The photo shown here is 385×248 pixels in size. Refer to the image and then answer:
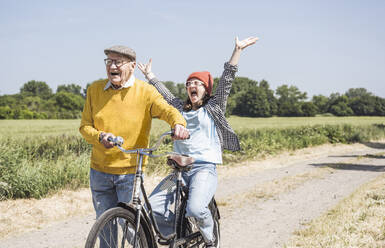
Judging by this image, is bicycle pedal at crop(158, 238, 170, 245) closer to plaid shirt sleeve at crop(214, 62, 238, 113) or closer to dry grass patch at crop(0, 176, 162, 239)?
plaid shirt sleeve at crop(214, 62, 238, 113)

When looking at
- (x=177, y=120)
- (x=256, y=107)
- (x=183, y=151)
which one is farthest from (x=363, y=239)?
(x=256, y=107)

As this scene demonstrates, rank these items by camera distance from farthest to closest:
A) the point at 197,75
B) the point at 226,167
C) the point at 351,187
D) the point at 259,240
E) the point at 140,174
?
1. the point at 226,167
2. the point at 351,187
3. the point at 259,240
4. the point at 197,75
5. the point at 140,174

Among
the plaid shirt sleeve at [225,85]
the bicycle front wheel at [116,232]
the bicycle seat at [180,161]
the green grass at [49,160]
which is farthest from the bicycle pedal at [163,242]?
the green grass at [49,160]

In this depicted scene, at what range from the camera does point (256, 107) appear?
32594 millimetres

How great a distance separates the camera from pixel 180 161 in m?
3.14

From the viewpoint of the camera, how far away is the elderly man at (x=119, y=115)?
290cm

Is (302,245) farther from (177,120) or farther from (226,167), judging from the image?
(226,167)

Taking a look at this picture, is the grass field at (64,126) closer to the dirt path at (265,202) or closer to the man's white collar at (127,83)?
the dirt path at (265,202)

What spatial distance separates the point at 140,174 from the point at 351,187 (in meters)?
7.37

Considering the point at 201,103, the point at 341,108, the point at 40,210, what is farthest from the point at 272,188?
the point at 341,108

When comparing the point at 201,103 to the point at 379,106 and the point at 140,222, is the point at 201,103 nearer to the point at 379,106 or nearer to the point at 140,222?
the point at 140,222

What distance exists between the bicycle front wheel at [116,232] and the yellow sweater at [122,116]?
1.35 feet

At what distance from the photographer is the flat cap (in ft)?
9.25

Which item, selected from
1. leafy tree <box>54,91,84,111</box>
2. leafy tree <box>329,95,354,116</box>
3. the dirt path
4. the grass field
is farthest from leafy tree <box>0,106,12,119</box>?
leafy tree <box>329,95,354,116</box>
